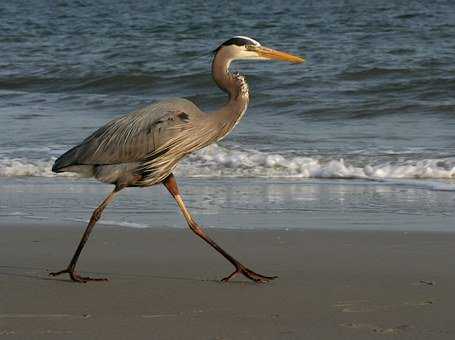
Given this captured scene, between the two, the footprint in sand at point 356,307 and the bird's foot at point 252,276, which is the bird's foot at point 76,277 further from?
the footprint in sand at point 356,307

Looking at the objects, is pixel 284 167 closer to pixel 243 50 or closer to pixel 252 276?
pixel 243 50

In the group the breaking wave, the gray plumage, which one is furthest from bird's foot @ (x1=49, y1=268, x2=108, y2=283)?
the breaking wave

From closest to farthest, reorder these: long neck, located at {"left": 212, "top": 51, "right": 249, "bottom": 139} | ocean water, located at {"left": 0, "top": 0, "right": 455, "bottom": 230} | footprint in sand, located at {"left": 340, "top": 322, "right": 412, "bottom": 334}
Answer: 1. footprint in sand, located at {"left": 340, "top": 322, "right": 412, "bottom": 334}
2. long neck, located at {"left": 212, "top": 51, "right": 249, "bottom": 139}
3. ocean water, located at {"left": 0, "top": 0, "right": 455, "bottom": 230}

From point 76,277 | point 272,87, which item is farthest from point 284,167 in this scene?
point 272,87

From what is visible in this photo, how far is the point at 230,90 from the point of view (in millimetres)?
5715

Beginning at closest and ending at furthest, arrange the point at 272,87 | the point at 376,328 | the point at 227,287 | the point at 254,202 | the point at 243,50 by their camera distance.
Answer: the point at 376,328 < the point at 227,287 < the point at 243,50 < the point at 254,202 < the point at 272,87

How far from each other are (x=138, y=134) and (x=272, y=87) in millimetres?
10590

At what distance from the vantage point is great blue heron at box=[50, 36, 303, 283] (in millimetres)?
5520

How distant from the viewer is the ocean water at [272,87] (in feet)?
33.6

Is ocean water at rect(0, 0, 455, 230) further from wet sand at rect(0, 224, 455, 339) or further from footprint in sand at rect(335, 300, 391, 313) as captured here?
footprint in sand at rect(335, 300, 391, 313)

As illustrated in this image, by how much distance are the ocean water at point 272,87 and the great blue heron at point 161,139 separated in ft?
7.95

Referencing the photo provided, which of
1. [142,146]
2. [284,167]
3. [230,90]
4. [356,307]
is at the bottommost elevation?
[284,167]

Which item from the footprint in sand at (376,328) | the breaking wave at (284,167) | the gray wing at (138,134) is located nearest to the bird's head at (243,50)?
the gray wing at (138,134)

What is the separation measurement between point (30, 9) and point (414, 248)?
106 ft
